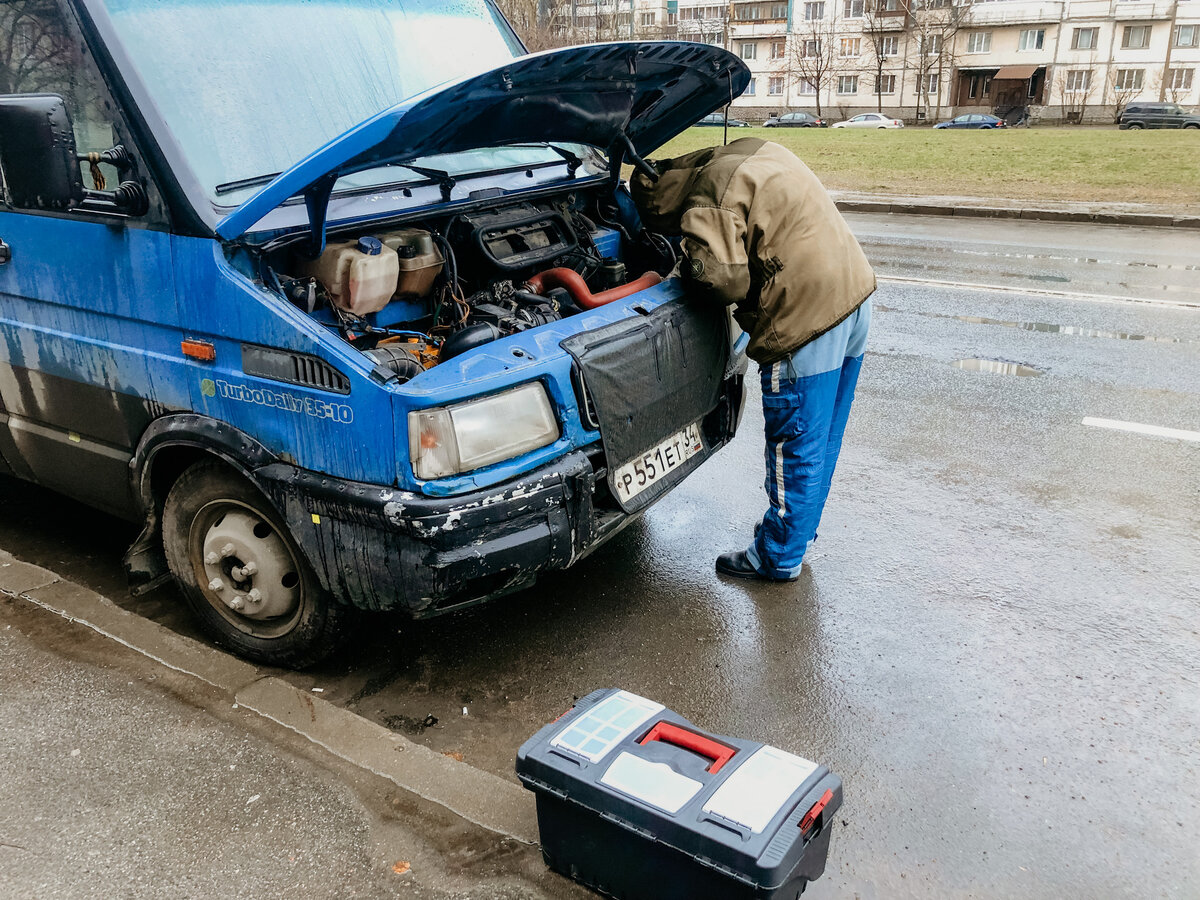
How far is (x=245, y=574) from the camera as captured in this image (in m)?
3.27

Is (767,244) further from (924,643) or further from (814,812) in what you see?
(814,812)

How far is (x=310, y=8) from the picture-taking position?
3.60m

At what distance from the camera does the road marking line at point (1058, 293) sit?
8.43m

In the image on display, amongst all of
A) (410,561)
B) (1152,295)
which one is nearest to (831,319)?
Result: (410,561)

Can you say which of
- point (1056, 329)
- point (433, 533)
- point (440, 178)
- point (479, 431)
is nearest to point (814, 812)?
point (433, 533)

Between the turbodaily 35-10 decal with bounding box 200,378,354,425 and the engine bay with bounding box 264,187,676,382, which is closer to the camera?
the turbodaily 35-10 decal with bounding box 200,378,354,425

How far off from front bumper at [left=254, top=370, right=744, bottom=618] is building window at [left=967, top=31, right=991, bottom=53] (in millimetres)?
66085

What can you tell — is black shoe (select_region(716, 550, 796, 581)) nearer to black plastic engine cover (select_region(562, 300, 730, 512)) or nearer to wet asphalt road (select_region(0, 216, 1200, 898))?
wet asphalt road (select_region(0, 216, 1200, 898))

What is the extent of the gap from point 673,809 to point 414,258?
2114mm

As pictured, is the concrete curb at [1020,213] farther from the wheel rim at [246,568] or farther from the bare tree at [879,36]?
the bare tree at [879,36]

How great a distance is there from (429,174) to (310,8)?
2.45ft

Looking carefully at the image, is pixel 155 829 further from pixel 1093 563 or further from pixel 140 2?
pixel 1093 563

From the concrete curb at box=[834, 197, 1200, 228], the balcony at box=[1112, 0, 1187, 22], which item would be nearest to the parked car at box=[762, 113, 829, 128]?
the balcony at box=[1112, 0, 1187, 22]

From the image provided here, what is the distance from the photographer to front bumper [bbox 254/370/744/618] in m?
2.76
